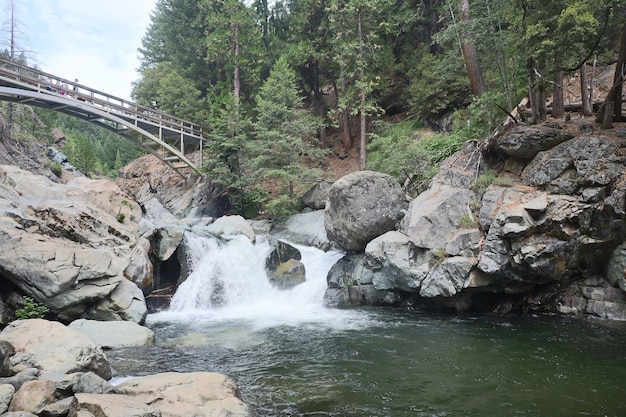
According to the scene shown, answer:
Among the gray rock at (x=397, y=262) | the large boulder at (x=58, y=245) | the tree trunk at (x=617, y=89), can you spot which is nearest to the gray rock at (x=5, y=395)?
the large boulder at (x=58, y=245)

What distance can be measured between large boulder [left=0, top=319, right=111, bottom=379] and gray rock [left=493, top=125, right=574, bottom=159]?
11.2 metres

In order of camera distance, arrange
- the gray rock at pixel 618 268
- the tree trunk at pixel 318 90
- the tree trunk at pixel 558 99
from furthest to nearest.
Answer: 1. the tree trunk at pixel 318 90
2. the tree trunk at pixel 558 99
3. the gray rock at pixel 618 268

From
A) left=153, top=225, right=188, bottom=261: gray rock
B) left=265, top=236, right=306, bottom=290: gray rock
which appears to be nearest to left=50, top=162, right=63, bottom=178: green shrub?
left=153, top=225, right=188, bottom=261: gray rock

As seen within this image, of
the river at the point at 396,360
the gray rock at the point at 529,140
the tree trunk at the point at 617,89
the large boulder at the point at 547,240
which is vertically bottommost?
the river at the point at 396,360

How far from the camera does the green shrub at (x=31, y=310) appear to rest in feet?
30.4

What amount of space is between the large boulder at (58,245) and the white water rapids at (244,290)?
6.30 ft

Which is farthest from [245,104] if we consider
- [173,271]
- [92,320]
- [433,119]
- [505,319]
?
[505,319]

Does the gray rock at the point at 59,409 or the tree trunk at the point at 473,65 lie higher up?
the tree trunk at the point at 473,65

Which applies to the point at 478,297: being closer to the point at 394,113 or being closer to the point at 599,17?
the point at 599,17

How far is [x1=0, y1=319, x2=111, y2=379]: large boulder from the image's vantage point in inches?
233

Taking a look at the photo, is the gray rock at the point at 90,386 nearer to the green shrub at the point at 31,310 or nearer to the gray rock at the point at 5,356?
the gray rock at the point at 5,356

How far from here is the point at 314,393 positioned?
6.15m

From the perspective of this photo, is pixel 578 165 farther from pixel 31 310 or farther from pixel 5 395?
pixel 31 310

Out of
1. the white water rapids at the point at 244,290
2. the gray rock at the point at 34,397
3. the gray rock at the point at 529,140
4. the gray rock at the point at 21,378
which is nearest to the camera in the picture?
the gray rock at the point at 34,397
